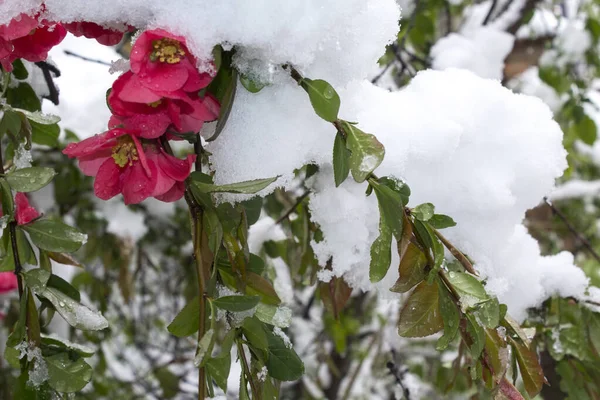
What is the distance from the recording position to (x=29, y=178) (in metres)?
0.50

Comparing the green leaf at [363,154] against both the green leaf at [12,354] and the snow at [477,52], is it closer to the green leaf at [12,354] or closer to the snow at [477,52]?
the green leaf at [12,354]

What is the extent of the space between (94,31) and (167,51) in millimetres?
96

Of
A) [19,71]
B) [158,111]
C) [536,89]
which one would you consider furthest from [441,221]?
[536,89]

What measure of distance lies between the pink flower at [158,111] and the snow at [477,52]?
91 cm

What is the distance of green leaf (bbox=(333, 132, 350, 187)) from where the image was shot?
447mm

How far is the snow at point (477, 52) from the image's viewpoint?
1.27m

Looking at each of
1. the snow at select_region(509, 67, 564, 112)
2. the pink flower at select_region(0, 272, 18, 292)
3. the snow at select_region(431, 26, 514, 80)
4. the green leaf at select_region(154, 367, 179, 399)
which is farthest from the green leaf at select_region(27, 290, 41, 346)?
the snow at select_region(509, 67, 564, 112)

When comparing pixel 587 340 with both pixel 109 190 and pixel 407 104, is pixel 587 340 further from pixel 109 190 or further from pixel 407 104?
pixel 109 190

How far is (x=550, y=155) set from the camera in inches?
25.0

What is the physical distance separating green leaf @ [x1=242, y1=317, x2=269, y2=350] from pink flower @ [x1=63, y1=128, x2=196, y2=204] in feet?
0.37

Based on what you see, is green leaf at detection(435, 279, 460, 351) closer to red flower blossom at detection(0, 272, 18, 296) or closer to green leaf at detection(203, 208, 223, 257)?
green leaf at detection(203, 208, 223, 257)

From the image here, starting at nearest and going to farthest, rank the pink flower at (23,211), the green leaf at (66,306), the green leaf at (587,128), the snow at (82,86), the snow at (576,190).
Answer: the green leaf at (66,306), the pink flower at (23,211), the snow at (82,86), the green leaf at (587,128), the snow at (576,190)

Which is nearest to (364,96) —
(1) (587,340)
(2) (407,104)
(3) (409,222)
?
(2) (407,104)

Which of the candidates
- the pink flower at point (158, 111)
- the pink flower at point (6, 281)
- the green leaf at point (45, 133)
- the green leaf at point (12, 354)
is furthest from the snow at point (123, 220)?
the pink flower at point (158, 111)
